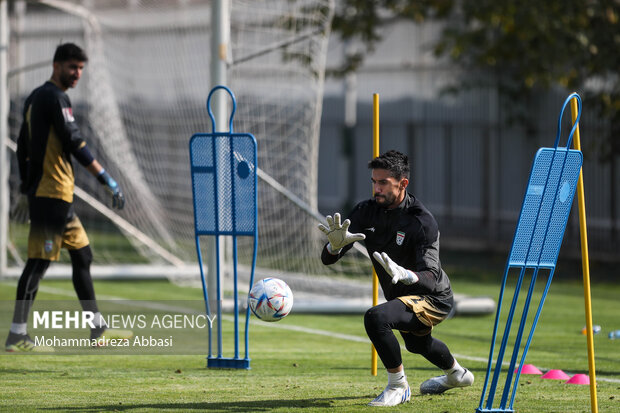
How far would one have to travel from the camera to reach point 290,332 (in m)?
10.4

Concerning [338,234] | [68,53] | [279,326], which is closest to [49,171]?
[68,53]

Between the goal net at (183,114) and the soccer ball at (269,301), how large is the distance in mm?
5662

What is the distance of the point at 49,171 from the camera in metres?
8.56

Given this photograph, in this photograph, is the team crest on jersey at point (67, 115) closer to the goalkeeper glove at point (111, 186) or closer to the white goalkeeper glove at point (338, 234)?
the goalkeeper glove at point (111, 186)

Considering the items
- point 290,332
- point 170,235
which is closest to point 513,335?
point 290,332

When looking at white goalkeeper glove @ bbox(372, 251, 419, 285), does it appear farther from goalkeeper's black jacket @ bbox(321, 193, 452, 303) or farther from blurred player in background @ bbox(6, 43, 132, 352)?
blurred player in background @ bbox(6, 43, 132, 352)

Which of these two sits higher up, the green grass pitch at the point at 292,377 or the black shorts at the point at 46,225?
the black shorts at the point at 46,225

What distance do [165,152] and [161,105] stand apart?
0.88 m

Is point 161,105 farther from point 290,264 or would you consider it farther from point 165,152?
point 290,264

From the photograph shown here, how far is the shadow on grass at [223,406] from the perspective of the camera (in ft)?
21.2

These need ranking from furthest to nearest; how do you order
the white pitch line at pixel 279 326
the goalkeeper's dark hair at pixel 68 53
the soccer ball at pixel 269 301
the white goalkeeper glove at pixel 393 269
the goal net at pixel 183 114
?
the goal net at pixel 183 114, the white pitch line at pixel 279 326, the goalkeeper's dark hair at pixel 68 53, the soccer ball at pixel 269 301, the white goalkeeper glove at pixel 393 269

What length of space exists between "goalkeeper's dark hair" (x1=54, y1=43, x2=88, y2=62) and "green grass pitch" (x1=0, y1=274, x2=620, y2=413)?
2353 mm

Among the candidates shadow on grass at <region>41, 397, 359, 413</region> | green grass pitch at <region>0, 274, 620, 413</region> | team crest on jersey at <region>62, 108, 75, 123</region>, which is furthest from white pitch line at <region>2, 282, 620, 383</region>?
team crest on jersey at <region>62, 108, 75, 123</region>

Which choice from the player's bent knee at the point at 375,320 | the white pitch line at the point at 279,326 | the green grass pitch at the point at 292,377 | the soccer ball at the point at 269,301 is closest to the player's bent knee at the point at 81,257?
the green grass pitch at the point at 292,377
